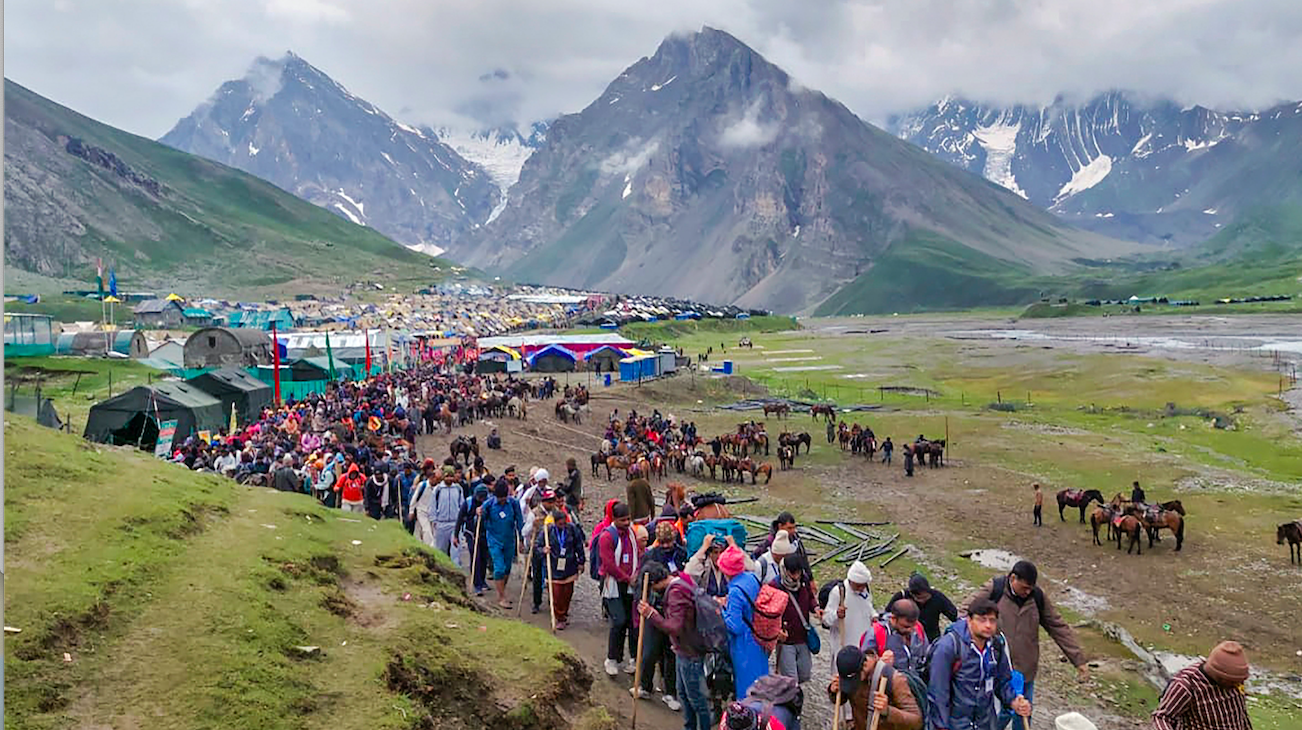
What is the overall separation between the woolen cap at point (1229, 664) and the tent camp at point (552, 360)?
240 feet

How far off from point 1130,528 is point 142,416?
31.4m

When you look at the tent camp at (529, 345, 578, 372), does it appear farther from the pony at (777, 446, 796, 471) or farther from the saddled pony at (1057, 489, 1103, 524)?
the saddled pony at (1057, 489, 1103, 524)

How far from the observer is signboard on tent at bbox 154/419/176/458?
26891 millimetres

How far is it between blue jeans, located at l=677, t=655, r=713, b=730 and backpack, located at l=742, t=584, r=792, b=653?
76 centimetres

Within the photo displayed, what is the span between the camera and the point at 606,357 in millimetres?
79812

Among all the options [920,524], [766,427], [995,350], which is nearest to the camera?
[920,524]

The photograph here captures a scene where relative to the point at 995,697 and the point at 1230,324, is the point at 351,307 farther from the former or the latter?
the point at 995,697

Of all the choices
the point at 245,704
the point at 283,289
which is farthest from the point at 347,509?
the point at 283,289

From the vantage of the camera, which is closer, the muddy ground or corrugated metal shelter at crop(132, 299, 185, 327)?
the muddy ground

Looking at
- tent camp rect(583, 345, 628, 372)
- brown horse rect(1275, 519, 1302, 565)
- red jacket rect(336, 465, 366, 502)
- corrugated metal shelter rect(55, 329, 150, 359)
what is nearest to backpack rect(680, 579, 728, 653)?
red jacket rect(336, 465, 366, 502)

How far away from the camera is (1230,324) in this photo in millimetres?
117250

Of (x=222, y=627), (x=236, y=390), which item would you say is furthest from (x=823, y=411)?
(x=222, y=627)

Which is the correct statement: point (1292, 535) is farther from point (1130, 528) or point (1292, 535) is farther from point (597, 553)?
point (597, 553)

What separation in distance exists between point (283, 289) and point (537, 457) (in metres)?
169
